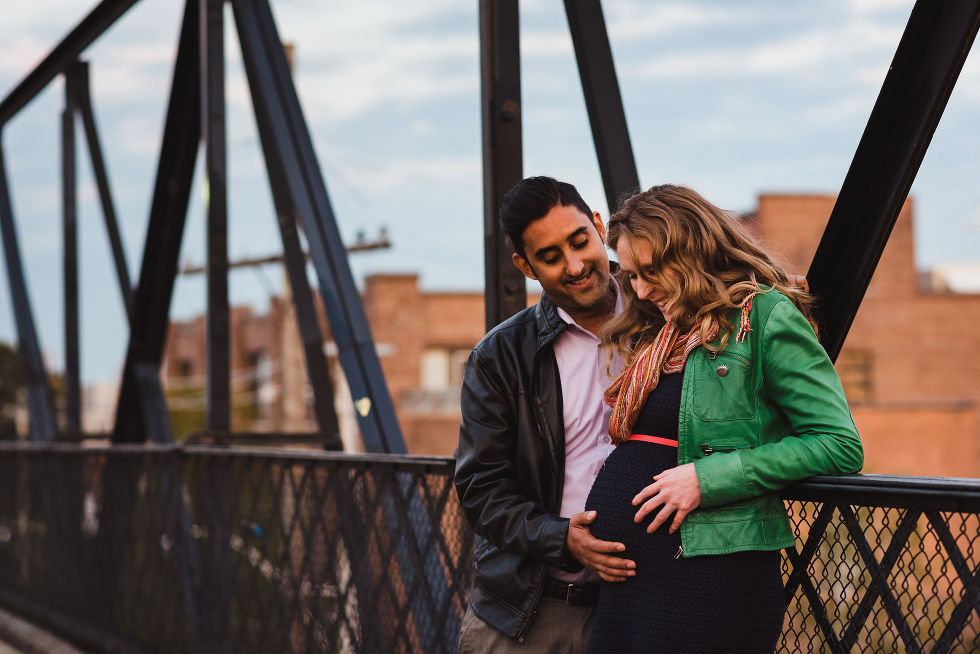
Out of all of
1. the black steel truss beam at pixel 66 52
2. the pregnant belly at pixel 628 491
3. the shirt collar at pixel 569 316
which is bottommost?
the pregnant belly at pixel 628 491

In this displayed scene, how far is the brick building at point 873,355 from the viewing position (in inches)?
1307

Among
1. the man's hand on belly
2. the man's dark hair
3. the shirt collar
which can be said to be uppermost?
the man's dark hair

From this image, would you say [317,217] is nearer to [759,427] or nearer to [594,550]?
[594,550]

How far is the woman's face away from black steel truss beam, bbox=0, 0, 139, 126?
5.93 m

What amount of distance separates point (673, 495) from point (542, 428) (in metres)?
0.51

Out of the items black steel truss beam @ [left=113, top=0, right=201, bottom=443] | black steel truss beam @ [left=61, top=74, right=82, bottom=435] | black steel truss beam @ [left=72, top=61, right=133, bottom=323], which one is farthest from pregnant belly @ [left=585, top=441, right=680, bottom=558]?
black steel truss beam @ [left=61, top=74, right=82, bottom=435]

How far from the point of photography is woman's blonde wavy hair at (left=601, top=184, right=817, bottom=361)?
210cm

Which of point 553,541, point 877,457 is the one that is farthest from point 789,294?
point 877,457

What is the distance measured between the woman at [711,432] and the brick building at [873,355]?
29527 mm

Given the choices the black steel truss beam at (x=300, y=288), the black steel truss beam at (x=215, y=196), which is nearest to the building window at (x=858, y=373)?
the black steel truss beam at (x=215, y=196)

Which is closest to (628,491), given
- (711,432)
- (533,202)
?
(711,432)

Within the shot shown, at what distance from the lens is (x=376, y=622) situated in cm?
381

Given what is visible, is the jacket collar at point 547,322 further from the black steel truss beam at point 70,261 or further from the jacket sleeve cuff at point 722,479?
the black steel truss beam at point 70,261

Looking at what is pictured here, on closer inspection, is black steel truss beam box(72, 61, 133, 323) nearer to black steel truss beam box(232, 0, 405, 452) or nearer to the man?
black steel truss beam box(232, 0, 405, 452)
